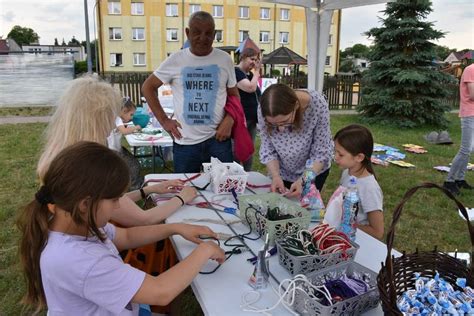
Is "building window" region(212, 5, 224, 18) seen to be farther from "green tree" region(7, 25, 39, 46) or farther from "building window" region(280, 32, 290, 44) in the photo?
"green tree" region(7, 25, 39, 46)

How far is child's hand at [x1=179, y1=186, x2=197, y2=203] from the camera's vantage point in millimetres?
2082

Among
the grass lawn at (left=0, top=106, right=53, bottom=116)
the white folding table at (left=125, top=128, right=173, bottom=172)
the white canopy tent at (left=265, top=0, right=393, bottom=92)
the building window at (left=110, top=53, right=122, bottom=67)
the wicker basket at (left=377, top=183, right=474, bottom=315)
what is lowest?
the grass lawn at (left=0, top=106, right=53, bottom=116)

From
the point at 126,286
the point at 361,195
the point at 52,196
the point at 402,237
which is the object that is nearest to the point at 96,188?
the point at 52,196

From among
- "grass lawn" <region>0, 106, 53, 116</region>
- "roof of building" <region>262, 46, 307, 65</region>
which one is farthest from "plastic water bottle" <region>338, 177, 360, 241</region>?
"roof of building" <region>262, 46, 307, 65</region>

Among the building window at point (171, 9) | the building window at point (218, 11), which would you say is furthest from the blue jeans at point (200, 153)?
the building window at point (218, 11)

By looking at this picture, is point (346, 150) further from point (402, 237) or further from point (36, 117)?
point (36, 117)

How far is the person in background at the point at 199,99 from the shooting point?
2754mm

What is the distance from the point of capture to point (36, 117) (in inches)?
402

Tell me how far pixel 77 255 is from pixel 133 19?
28.5 metres

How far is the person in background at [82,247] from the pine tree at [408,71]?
30.3ft

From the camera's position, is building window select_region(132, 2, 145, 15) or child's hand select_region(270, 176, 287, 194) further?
building window select_region(132, 2, 145, 15)

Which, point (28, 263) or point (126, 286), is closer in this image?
point (126, 286)

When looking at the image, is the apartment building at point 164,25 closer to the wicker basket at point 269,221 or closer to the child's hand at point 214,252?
the wicker basket at point 269,221

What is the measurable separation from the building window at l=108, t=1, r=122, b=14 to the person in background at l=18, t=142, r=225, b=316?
1124 inches
